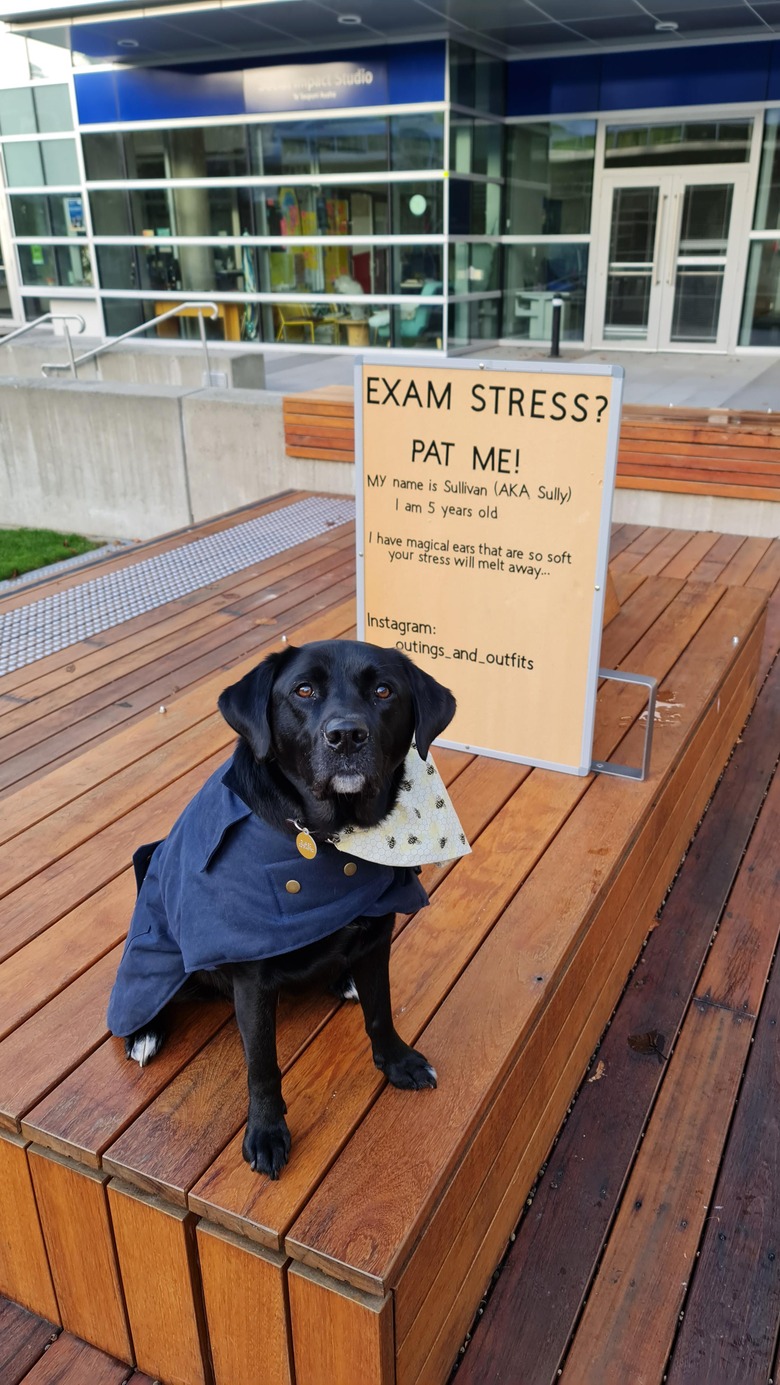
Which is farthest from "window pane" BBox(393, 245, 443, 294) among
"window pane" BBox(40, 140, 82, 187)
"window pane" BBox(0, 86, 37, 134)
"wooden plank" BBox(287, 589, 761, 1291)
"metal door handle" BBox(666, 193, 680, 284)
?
"wooden plank" BBox(287, 589, 761, 1291)

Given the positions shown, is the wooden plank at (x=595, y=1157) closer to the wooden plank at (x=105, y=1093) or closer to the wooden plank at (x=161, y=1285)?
the wooden plank at (x=161, y=1285)

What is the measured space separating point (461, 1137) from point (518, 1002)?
0.38 meters

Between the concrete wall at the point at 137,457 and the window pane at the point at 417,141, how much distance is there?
5.17 meters

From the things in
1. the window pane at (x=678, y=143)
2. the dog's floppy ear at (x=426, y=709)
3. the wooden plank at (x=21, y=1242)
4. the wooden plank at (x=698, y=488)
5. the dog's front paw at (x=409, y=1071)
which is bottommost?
the wooden plank at (x=21, y=1242)

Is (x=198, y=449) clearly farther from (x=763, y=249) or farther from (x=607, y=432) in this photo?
(x=763, y=249)

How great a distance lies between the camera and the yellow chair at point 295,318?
13094 mm

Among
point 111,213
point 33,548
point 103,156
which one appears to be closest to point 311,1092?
point 33,548

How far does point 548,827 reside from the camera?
8.79 feet

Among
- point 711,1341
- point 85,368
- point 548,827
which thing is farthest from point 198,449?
point 711,1341

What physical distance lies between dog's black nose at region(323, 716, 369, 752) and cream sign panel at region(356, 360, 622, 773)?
140 cm

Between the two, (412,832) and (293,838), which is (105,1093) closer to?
(293,838)

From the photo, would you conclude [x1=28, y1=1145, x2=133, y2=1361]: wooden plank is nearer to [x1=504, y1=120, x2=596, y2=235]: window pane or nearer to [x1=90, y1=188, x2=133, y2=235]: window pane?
[x1=504, y1=120, x2=596, y2=235]: window pane

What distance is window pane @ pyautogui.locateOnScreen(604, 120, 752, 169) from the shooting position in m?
11.5

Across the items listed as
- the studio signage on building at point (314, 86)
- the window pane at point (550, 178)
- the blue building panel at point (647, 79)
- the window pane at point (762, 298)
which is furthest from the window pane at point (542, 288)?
the studio signage on building at point (314, 86)
